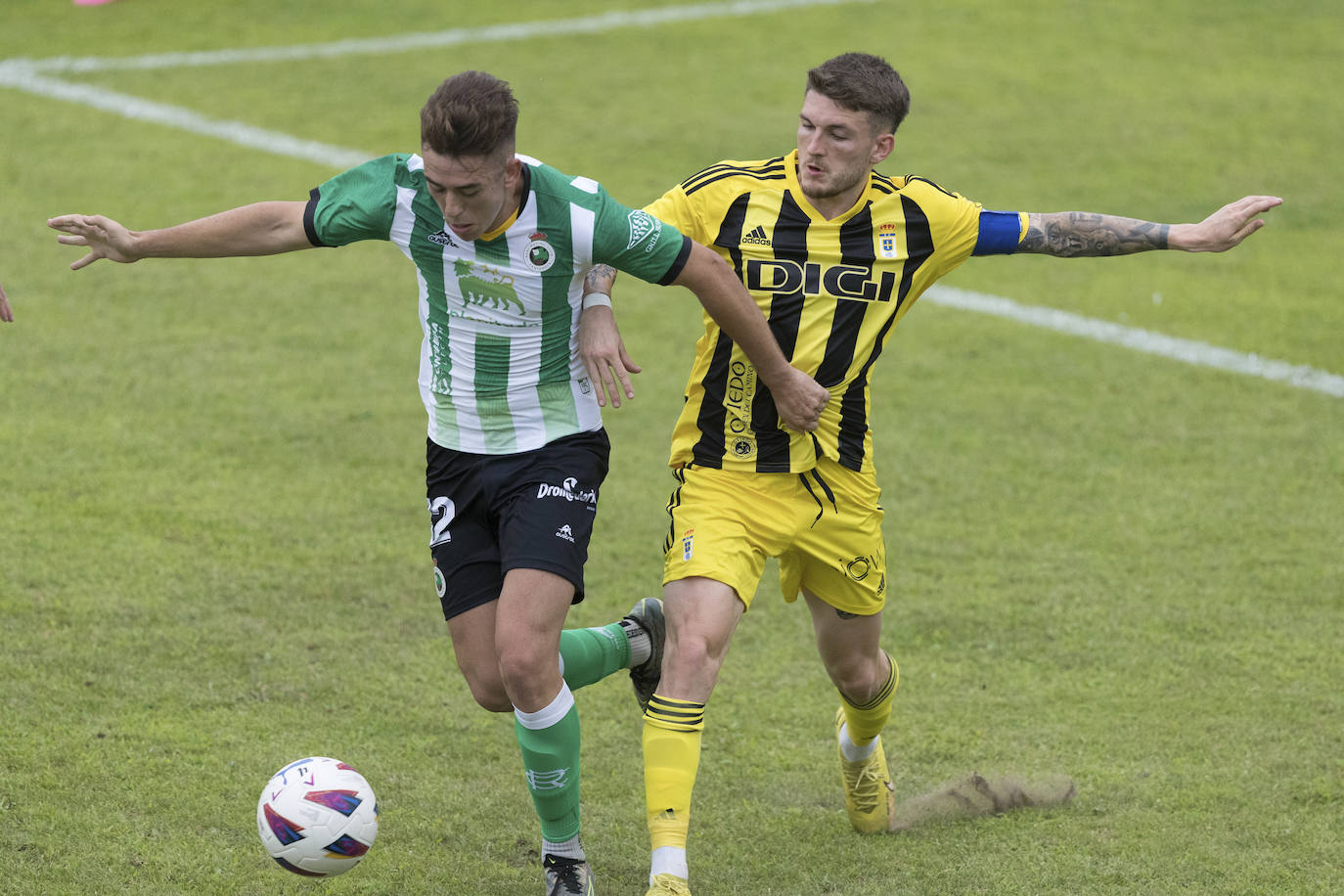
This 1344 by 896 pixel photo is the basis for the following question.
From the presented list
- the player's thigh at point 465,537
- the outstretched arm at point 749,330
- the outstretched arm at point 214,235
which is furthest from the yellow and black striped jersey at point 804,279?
the outstretched arm at point 214,235

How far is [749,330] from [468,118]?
1.07m

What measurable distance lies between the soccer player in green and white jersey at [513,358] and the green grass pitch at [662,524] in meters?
0.81

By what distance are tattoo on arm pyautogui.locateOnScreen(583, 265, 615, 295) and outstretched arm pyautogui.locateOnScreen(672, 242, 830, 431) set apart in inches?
11.1

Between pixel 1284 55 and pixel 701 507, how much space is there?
1451 centimetres

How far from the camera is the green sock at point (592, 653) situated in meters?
5.56

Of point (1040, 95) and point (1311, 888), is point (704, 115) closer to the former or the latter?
point (1040, 95)

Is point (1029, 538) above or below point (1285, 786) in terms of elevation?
above

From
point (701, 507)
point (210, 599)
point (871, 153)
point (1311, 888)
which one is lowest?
point (1311, 888)

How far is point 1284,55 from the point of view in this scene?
1728cm

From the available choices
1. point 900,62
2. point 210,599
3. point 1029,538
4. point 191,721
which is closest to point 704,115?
point 900,62

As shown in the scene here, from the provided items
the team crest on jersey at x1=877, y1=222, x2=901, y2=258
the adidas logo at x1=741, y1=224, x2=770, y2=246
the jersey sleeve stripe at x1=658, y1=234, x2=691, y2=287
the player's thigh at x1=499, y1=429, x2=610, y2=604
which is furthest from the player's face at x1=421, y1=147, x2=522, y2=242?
the team crest on jersey at x1=877, y1=222, x2=901, y2=258

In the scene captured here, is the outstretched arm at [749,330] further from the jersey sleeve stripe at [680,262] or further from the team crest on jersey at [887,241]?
the team crest on jersey at [887,241]

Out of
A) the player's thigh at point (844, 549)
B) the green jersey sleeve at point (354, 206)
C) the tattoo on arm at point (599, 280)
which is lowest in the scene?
the player's thigh at point (844, 549)

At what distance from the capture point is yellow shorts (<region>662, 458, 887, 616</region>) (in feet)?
16.7
